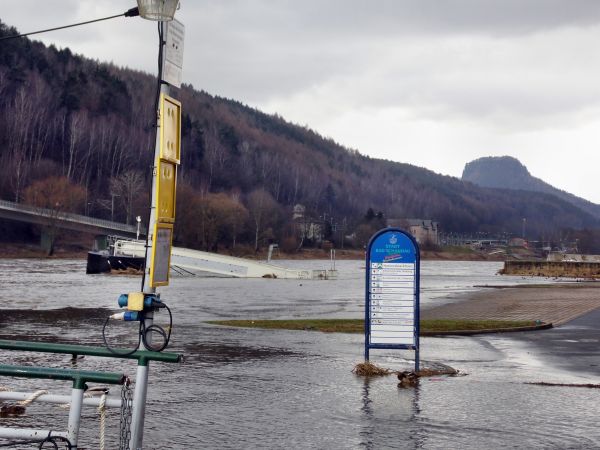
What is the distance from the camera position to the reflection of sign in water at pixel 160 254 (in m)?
7.55

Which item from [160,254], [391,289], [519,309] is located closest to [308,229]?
[519,309]

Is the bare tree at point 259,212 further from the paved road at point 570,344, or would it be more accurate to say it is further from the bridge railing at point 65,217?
A: the paved road at point 570,344

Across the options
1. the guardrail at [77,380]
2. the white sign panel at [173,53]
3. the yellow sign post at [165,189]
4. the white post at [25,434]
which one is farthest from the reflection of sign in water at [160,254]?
the white post at [25,434]

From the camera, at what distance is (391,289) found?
1530 centimetres

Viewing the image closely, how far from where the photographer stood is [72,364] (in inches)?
616

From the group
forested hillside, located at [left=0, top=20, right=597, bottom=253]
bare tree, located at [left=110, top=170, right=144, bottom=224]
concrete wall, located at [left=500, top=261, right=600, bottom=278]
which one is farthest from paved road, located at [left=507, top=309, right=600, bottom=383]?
bare tree, located at [left=110, top=170, right=144, bottom=224]

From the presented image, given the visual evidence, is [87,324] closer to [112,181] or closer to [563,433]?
[563,433]

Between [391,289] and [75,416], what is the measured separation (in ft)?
29.1

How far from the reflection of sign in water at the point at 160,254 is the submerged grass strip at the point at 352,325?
1568 cm

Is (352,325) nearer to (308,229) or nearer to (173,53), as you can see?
(173,53)

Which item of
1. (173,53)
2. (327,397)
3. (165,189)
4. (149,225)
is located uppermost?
(173,53)

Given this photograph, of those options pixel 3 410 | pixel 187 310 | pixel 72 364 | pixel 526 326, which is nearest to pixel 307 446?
pixel 3 410

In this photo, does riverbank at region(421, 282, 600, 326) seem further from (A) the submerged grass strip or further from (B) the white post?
(B) the white post

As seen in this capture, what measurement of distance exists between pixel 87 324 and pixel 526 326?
11.5 metres
